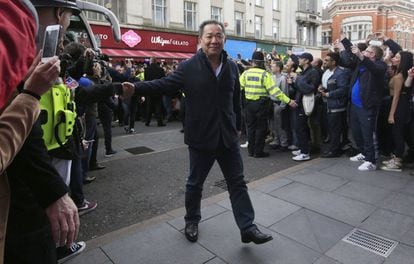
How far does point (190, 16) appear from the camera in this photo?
2639 cm

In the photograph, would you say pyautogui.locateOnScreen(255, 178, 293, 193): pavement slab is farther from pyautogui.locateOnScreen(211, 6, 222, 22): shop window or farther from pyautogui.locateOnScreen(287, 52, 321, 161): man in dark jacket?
pyautogui.locateOnScreen(211, 6, 222, 22): shop window

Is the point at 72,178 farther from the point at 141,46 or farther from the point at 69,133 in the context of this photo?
the point at 141,46

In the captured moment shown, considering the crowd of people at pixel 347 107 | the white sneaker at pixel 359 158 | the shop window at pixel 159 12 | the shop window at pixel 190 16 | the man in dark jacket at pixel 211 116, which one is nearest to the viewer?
the man in dark jacket at pixel 211 116

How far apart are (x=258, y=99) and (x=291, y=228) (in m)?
3.55

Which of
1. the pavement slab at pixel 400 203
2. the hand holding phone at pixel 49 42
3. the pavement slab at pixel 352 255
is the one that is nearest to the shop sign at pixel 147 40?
the pavement slab at pixel 400 203

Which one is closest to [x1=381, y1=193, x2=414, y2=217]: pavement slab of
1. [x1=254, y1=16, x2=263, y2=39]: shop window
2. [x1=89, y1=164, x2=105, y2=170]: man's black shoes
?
[x1=89, y1=164, x2=105, y2=170]: man's black shoes

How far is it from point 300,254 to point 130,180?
3.06 metres

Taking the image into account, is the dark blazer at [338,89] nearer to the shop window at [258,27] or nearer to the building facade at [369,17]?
the shop window at [258,27]

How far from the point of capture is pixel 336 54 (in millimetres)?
6449

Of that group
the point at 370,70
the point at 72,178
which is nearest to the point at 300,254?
the point at 72,178

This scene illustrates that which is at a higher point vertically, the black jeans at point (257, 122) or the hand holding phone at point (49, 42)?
the hand holding phone at point (49, 42)

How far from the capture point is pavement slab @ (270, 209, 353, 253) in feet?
10.7

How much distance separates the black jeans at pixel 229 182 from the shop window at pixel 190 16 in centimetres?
2432

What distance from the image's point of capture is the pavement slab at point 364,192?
4359 millimetres
